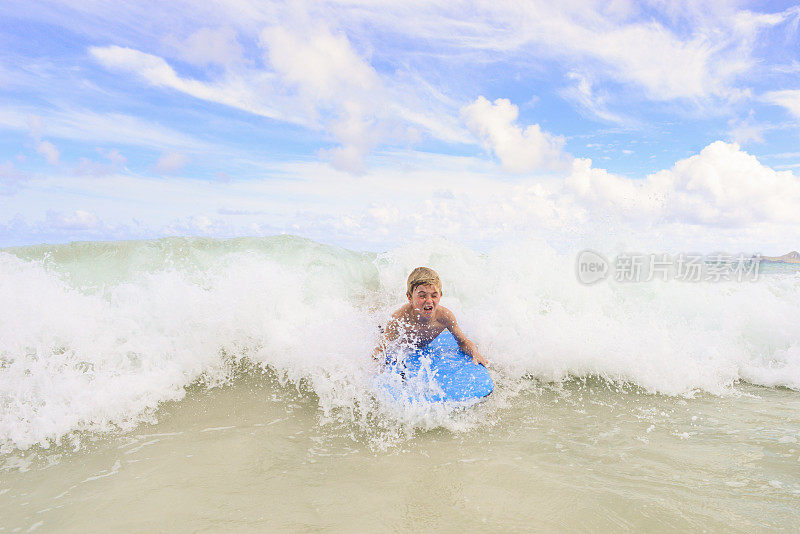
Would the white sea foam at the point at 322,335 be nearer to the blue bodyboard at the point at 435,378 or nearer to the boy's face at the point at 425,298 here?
the blue bodyboard at the point at 435,378

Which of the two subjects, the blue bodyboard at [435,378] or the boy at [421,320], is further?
the boy at [421,320]

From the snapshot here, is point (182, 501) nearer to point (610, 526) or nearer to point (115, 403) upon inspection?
point (115, 403)

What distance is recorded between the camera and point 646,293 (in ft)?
26.8

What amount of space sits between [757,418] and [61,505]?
585cm

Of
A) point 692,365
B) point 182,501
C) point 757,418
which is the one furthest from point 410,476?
point 692,365

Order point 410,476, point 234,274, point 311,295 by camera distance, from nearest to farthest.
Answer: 1. point 410,476
2. point 234,274
3. point 311,295

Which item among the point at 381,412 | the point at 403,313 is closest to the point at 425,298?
the point at 403,313

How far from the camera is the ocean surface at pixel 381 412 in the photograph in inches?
111

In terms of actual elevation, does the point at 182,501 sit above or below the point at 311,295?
below

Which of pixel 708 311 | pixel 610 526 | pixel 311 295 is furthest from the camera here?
pixel 311 295

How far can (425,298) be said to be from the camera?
181 inches

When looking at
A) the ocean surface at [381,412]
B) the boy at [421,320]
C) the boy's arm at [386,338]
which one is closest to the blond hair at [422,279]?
the boy at [421,320]

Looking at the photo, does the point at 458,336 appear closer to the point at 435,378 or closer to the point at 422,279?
the point at 435,378

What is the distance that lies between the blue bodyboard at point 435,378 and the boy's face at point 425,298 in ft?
1.69
